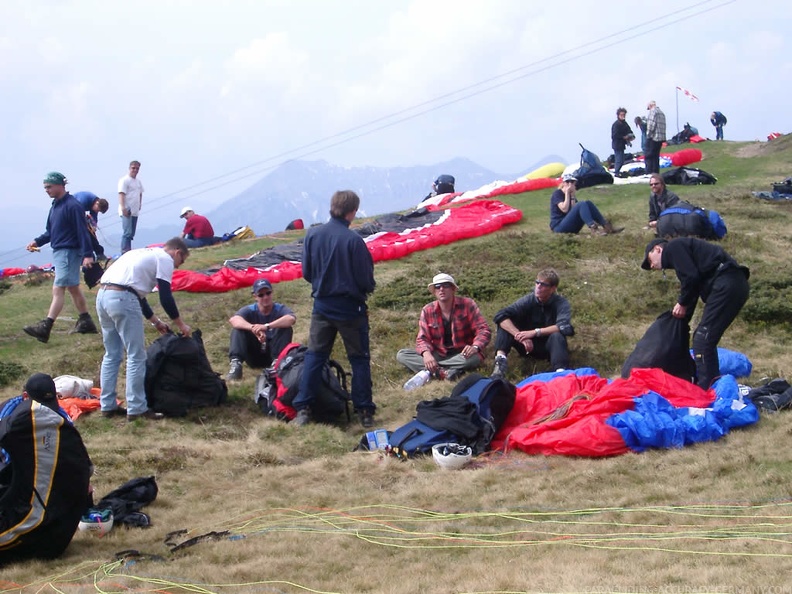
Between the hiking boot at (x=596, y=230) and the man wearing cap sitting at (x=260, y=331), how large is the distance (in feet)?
20.4

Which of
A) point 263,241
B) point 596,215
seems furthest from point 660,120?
point 263,241


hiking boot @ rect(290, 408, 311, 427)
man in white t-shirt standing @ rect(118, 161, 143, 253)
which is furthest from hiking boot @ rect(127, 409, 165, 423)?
man in white t-shirt standing @ rect(118, 161, 143, 253)

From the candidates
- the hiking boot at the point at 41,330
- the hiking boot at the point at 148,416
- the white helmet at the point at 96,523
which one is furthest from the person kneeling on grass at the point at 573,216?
the white helmet at the point at 96,523

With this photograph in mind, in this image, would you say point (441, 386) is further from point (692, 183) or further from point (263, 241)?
point (692, 183)

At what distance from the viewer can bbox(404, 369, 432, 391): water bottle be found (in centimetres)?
848

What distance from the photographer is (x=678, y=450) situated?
233 inches

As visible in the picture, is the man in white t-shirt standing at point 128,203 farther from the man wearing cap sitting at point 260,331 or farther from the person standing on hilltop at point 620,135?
the person standing on hilltop at point 620,135

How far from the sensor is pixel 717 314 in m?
6.91

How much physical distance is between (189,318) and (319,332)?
4.22m

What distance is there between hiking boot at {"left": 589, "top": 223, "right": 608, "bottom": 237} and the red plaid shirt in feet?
17.2

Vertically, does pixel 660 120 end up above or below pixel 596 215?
above

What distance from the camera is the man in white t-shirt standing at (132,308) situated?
711cm

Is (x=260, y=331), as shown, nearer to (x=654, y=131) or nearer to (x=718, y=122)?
(x=654, y=131)

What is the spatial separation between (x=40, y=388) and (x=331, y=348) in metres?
2.91
